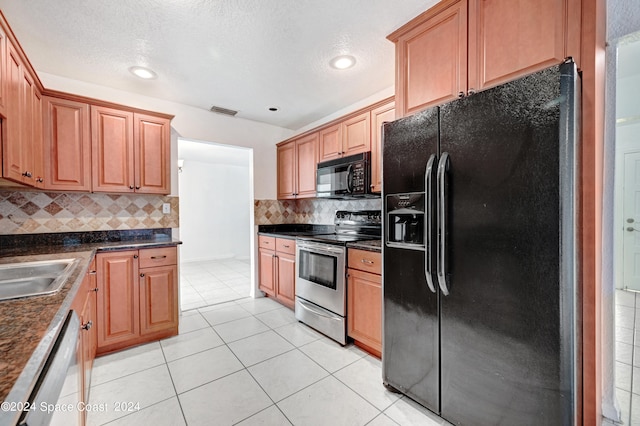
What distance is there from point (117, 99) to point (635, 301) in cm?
630

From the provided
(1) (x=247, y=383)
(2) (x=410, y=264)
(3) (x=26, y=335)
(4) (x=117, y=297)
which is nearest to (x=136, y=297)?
(4) (x=117, y=297)

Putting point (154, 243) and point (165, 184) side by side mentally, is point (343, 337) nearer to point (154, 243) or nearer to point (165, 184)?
point (154, 243)

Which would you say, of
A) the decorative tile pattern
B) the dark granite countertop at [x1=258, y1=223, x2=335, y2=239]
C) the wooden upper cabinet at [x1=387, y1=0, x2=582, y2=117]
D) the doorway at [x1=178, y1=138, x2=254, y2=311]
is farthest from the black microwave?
the doorway at [x1=178, y1=138, x2=254, y2=311]

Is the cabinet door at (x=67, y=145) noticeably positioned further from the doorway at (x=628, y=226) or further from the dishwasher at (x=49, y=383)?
the doorway at (x=628, y=226)

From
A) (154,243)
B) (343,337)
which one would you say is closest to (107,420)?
(154,243)

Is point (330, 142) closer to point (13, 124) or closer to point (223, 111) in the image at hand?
point (223, 111)

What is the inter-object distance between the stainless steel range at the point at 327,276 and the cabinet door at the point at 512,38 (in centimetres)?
156

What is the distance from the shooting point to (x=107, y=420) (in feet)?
5.13

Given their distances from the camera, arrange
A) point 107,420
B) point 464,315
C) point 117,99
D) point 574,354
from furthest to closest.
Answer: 1. point 117,99
2. point 107,420
3. point 464,315
4. point 574,354

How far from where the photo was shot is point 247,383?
1902mm

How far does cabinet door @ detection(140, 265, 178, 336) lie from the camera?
2.47 meters

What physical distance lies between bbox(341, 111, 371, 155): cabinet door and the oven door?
1023 mm

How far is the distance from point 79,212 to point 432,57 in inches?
130

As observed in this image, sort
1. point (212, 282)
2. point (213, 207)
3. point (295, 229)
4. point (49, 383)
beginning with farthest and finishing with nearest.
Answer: point (213, 207) < point (212, 282) < point (295, 229) < point (49, 383)
